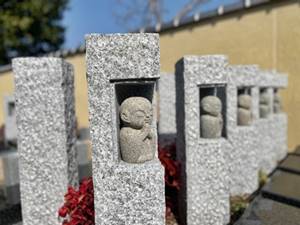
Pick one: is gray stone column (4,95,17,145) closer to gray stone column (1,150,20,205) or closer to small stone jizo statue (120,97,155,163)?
gray stone column (1,150,20,205)

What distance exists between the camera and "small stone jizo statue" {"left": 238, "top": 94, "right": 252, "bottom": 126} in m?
4.96

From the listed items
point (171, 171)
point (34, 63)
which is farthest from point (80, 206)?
point (34, 63)

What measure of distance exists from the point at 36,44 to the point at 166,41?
9345 mm

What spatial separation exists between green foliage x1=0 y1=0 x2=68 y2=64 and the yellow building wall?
8699mm

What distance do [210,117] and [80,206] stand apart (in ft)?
6.25

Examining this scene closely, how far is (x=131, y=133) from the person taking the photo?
264cm

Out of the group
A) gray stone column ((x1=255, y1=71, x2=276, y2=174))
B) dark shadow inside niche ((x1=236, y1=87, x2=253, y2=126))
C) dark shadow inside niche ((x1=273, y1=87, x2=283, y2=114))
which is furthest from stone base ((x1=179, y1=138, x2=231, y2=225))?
dark shadow inside niche ((x1=273, y1=87, x2=283, y2=114))

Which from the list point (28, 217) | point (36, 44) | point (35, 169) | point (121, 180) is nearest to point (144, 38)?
point (121, 180)

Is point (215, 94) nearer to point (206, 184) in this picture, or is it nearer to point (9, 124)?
point (206, 184)

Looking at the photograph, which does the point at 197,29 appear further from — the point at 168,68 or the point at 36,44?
the point at 36,44

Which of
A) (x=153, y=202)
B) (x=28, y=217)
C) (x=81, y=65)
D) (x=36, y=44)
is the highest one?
(x=36, y=44)

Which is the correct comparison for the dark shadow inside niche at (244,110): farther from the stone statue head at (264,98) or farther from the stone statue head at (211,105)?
the stone statue head at (211,105)

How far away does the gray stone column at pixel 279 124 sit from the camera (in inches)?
252

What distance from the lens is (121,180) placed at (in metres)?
2.58
